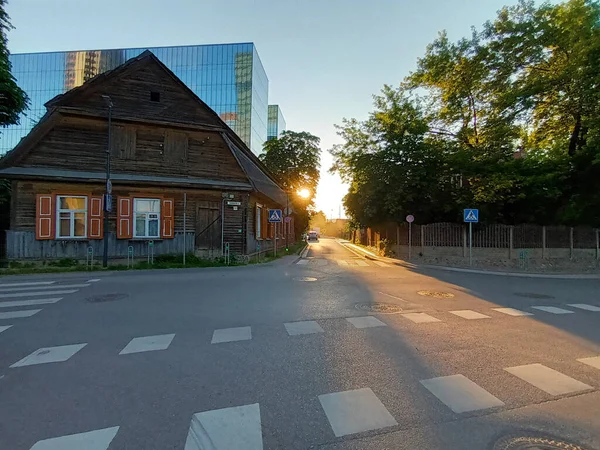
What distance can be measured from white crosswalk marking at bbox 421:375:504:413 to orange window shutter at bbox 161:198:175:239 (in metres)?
16.6

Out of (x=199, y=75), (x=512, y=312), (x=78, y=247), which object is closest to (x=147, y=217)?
(x=78, y=247)

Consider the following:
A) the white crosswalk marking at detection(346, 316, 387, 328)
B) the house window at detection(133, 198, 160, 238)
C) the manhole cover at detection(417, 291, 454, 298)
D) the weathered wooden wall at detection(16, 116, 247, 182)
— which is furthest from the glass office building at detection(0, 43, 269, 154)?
the white crosswalk marking at detection(346, 316, 387, 328)

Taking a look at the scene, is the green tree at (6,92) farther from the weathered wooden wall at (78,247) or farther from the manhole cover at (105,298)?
the manhole cover at (105,298)

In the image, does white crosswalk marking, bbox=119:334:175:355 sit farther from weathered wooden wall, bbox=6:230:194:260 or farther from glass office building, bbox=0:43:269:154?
glass office building, bbox=0:43:269:154

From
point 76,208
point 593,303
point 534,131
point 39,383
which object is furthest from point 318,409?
point 534,131

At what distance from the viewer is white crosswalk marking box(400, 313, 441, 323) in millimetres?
7027

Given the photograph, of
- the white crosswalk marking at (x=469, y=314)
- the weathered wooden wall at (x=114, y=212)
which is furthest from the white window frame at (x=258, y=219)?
the white crosswalk marking at (x=469, y=314)

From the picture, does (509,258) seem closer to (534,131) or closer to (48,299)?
(534,131)

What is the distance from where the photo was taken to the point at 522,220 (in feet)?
70.5

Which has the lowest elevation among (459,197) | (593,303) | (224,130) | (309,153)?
(593,303)

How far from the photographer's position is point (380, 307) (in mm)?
8273

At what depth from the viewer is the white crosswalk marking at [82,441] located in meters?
2.80

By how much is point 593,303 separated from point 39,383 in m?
12.8

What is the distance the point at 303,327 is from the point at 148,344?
273 cm
